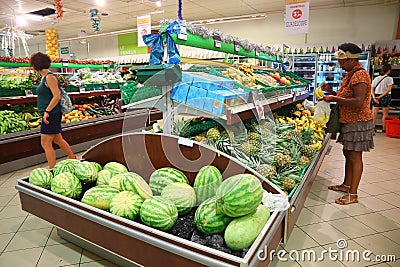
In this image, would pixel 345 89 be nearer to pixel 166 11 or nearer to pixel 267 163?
pixel 267 163

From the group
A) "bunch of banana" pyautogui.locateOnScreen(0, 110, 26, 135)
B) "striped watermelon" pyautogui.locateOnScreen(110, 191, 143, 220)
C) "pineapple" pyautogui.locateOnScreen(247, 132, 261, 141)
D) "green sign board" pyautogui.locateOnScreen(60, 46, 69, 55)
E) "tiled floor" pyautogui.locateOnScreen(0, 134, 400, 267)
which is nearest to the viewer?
"striped watermelon" pyautogui.locateOnScreen(110, 191, 143, 220)

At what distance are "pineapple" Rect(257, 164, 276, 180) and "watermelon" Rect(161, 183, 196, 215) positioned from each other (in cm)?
67

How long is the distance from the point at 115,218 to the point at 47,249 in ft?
3.96

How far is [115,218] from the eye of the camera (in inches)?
66.2

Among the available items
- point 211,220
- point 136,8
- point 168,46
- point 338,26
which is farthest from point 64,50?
point 211,220

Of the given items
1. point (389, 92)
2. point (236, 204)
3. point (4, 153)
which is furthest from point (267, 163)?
point (389, 92)

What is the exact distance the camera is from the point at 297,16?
622 cm

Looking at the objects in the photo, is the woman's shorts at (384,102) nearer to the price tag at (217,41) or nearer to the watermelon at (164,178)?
the price tag at (217,41)

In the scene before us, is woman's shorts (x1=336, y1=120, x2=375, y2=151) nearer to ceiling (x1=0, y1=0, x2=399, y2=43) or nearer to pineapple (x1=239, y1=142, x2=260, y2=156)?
pineapple (x1=239, y1=142, x2=260, y2=156)

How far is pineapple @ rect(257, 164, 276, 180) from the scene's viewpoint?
221 centimetres

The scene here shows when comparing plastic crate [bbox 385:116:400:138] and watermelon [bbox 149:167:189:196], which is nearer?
watermelon [bbox 149:167:189:196]

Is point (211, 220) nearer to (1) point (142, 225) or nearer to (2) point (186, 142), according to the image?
(1) point (142, 225)

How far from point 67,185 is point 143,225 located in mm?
849

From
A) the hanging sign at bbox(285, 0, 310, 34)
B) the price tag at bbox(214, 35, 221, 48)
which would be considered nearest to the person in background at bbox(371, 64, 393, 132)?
the hanging sign at bbox(285, 0, 310, 34)
